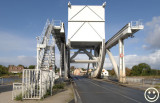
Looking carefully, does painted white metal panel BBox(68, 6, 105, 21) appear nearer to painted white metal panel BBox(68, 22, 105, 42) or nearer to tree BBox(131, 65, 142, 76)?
painted white metal panel BBox(68, 22, 105, 42)

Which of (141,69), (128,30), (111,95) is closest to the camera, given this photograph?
(111,95)

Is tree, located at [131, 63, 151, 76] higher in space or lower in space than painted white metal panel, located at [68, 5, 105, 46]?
lower

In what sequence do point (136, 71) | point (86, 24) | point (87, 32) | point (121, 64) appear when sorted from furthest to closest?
point (136, 71) < point (86, 24) < point (87, 32) < point (121, 64)

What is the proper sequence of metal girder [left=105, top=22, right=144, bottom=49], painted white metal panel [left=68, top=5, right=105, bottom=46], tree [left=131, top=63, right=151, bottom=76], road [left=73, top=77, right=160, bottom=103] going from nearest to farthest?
road [left=73, top=77, right=160, bottom=103], metal girder [left=105, top=22, right=144, bottom=49], painted white metal panel [left=68, top=5, right=105, bottom=46], tree [left=131, top=63, right=151, bottom=76]

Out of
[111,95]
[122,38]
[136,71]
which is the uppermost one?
[122,38]

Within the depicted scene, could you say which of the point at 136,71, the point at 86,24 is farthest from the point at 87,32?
the point at 136,71

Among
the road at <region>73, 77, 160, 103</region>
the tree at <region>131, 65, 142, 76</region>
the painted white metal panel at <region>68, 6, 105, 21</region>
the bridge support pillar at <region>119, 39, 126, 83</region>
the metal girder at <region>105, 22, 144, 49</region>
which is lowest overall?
the tree at <region>131, 65, 142, 76</region>

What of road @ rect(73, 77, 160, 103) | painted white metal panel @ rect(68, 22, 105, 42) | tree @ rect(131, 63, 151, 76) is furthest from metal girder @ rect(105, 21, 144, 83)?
tree @ rect(131, 63, 151, 76)

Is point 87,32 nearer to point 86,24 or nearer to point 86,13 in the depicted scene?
point 86,24

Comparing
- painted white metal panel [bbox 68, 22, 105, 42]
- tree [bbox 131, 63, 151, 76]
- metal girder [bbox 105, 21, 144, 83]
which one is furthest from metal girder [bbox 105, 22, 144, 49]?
tree [bbox 131, 63, 151, 76]

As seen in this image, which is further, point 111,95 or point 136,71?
point 136,71

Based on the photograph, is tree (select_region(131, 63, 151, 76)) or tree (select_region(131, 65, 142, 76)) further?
tree (select_region(131, 65, 142, 76))

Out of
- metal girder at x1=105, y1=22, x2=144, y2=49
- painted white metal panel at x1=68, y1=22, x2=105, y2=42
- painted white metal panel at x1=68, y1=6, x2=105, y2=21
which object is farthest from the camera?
painted white metal panel at x1=68, y1=6, x2=105, y2=21

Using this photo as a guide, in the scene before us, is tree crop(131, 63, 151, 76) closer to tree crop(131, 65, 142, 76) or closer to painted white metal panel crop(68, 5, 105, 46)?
tree crop(131, 65, 142, 76)
